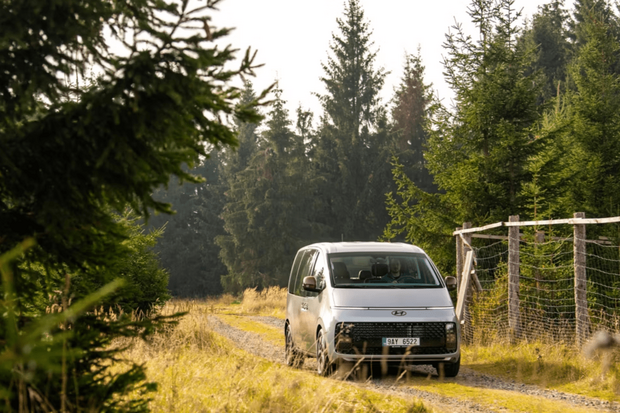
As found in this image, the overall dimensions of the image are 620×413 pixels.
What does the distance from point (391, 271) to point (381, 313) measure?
1414 millimetres

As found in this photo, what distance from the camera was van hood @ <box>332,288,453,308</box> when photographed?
10.1 metres

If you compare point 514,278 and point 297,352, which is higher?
point 514,278

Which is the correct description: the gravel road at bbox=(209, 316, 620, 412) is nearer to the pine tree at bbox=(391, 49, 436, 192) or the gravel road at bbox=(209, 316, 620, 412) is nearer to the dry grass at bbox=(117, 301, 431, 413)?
the dry grass at bbox=(117, 301, 431, 413)

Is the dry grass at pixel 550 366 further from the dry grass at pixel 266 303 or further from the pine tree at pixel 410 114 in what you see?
the pine tree at pixel 410 114

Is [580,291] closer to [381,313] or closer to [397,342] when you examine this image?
[397,342]

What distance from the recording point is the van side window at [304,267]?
11.9 m

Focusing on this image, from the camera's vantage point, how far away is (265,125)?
201ft

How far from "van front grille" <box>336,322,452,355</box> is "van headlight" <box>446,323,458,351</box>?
0.14ft

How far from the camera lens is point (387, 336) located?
9875 mm

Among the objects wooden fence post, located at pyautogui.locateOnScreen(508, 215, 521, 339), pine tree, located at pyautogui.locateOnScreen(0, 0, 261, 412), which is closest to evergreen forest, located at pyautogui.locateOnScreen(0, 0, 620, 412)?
pine tree, located at pyautogui.locateOnScreen(0, 0, 261, 412)

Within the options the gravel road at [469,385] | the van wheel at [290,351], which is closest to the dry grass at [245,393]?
the gravel road at [469,385]

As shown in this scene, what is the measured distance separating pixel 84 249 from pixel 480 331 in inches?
442

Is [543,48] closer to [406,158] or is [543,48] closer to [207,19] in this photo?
[406,158]

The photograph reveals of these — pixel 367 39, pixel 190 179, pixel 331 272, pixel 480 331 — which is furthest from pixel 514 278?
pixel 367 39
